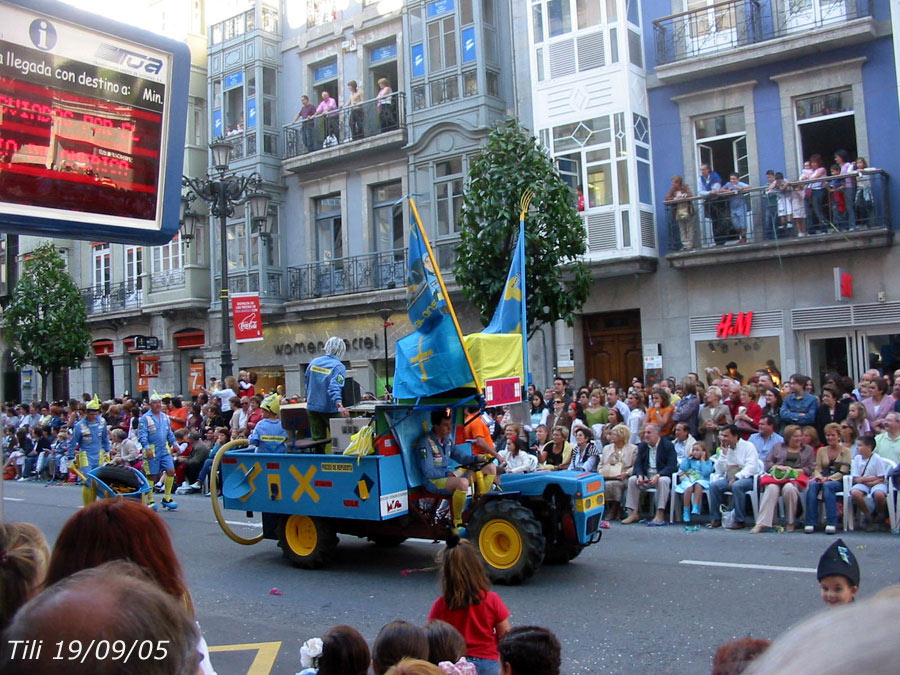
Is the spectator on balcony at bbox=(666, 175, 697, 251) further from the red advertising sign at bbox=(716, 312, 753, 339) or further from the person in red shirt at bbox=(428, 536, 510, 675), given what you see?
the person in red shirt at bbox=(428, 536, 510, 675)

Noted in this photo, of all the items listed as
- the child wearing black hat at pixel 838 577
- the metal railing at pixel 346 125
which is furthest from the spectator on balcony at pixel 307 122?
the child wearing black hat at pixel 838 577

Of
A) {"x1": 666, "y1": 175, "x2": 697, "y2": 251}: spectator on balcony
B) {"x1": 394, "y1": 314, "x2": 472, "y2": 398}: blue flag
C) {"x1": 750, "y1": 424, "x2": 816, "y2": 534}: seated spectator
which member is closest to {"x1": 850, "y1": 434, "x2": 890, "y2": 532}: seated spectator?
{"x1": 750, "y1": 424, "x2": 816, "y2": 534}: seated spectator

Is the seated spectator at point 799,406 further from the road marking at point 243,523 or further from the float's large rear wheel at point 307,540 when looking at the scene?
the road marking at point 243,523

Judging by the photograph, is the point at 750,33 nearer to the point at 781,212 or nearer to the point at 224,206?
the point at 781,212

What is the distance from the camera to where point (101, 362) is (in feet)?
113

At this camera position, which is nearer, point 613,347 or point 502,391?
point 502,391

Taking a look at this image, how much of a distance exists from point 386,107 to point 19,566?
2339 centimetres

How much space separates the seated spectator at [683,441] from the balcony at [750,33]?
32.0 feet

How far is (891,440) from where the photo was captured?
1095 centimetres

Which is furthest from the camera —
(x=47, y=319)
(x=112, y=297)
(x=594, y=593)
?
(x=112, y=297)

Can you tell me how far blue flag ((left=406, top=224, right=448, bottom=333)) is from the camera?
8391 millimetres

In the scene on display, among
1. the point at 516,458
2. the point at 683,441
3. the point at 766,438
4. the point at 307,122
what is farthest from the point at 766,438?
the point at 307,122

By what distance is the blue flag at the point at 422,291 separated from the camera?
839 cm

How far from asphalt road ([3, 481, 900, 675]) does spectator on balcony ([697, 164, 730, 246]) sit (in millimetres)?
9255
